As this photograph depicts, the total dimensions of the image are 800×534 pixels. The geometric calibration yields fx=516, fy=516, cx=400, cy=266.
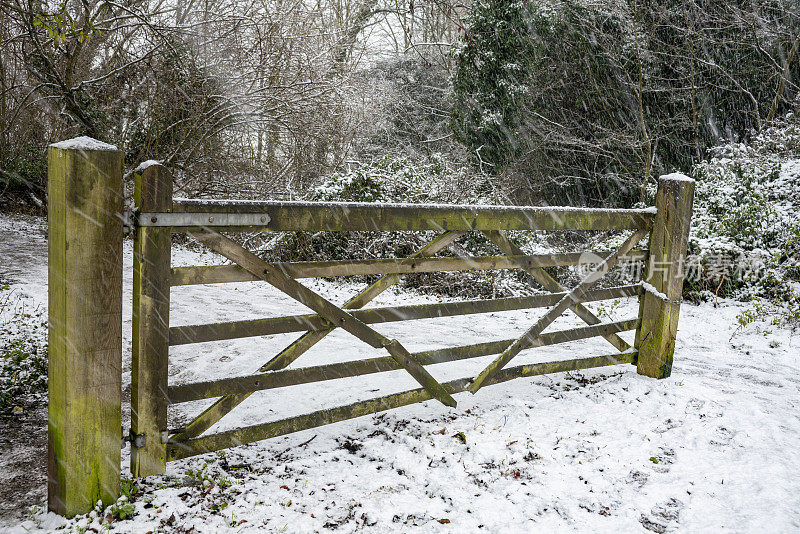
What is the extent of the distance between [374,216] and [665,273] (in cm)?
260

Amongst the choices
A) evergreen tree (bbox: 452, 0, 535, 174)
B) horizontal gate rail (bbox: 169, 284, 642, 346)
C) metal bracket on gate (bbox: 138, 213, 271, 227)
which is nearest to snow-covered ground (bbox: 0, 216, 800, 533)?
horizontal gate rail (bbox: 169, 284, 642, 346)

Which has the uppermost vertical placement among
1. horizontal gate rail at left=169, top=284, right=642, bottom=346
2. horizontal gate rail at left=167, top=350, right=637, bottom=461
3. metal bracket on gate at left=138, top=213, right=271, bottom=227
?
metal bracket on gate at left=138, top=213, right=271, bottom=227

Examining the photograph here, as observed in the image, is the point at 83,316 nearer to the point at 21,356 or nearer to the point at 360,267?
the point at 360,267

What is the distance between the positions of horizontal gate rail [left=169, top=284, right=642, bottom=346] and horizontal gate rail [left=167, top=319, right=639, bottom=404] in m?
0.22

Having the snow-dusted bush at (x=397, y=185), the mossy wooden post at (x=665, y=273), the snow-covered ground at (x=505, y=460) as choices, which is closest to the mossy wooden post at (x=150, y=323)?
the snow-covered ground at (x=505, y=460)

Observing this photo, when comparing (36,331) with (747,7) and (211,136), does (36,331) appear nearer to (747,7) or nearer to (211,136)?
(211,136)

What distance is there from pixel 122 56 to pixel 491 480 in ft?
29.7

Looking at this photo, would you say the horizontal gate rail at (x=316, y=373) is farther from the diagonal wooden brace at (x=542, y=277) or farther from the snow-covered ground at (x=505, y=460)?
the snow-covered ground at (x=505, y=460)

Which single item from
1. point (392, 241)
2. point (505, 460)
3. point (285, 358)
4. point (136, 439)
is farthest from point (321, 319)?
point (392, 241)

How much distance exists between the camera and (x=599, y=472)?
2855 mm

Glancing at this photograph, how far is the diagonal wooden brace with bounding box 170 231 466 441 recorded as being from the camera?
250 cm

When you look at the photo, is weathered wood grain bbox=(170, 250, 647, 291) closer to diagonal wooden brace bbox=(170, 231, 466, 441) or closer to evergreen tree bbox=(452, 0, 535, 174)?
diagonal wooden brace bbox=(170, 231, 466, 441)

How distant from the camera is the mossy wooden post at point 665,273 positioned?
4.07m

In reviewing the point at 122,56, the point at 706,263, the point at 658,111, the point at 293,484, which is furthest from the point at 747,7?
the point at 293,484
